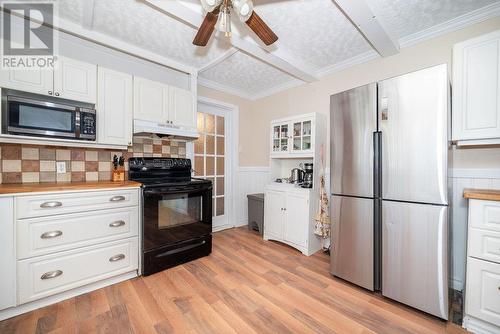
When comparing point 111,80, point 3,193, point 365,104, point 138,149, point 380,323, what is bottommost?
point 380,323

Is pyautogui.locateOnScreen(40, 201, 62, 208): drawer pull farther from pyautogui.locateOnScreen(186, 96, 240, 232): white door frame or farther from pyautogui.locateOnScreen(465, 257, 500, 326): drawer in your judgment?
pyautogui.locateOnScreen(465, 257, 500, 326): drawer

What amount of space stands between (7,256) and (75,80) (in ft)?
4.99

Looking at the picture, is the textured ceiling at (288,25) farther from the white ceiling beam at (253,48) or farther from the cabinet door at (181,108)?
the cabinet door at (181,108)

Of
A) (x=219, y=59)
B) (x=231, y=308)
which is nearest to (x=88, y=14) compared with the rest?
(x=219, y=59)

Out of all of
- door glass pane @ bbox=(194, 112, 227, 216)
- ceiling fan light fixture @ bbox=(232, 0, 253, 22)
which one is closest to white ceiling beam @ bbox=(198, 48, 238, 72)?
door glass pane @ bbox=(194, 112, 227, 216)

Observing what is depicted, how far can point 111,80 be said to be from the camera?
2111mm

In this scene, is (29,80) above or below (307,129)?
above

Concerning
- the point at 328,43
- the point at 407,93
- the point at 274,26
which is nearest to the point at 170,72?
the point at 274,26

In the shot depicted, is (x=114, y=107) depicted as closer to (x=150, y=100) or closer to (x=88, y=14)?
(x=150, y=100)

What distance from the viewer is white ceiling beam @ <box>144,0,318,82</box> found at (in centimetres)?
164

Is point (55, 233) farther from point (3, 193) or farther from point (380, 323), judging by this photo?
point (380, 323)

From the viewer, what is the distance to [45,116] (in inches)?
68.6

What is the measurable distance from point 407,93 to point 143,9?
2.31 meters

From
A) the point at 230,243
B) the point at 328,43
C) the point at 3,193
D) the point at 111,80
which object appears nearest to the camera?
the point at 3,193
